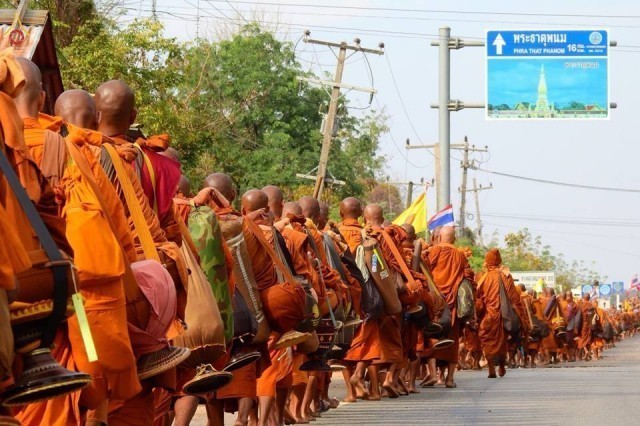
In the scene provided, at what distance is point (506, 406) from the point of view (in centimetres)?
1580

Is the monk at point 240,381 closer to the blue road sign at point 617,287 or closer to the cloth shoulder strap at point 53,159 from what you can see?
the cloth shoulder strap at point 53,159

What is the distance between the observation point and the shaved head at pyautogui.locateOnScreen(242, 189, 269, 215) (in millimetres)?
11445

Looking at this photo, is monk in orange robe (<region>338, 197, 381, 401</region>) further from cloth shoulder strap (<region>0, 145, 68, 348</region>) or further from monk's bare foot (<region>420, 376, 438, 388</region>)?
cloth shoulder strap (<region>0, 145, 68, 348</region>)

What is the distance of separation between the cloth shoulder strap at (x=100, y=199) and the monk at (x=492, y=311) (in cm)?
1769

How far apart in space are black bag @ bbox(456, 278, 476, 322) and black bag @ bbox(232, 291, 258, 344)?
36.1 ft

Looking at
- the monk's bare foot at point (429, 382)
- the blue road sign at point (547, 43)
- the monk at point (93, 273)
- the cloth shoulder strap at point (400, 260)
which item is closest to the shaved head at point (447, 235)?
the monk's bare foot at point (429, 382)

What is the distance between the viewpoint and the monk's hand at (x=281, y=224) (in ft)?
39.5

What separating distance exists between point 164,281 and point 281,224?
18.1 feet

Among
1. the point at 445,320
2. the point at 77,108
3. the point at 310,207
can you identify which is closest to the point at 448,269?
the point at 445,320

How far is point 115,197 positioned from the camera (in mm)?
6594

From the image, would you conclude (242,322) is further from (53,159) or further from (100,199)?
(53,159)

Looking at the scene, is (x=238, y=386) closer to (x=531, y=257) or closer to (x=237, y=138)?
(x=237, y=138)

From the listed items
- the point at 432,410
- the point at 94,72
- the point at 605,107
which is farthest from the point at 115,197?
the point at 605,107

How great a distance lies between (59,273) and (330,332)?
8101 millimetres
